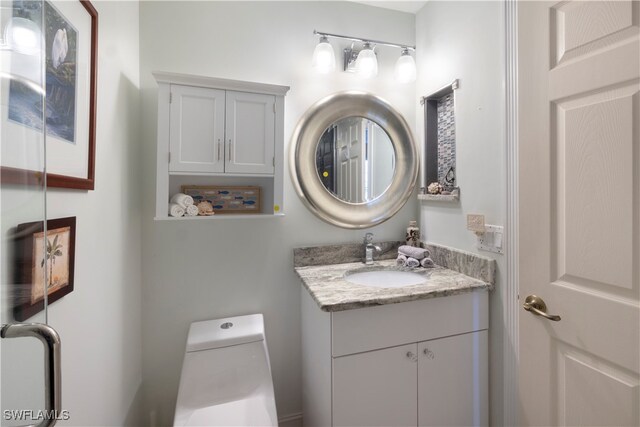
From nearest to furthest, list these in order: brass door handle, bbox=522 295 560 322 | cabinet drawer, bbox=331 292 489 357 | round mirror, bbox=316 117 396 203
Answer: brass door handle, bbox=522 295 560 322, cabinet drawer, bbox=331 292 489 357, round mirror, bbox=316 117 396 203

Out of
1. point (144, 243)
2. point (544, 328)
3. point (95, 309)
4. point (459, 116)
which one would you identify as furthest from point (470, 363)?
point (144, 243)

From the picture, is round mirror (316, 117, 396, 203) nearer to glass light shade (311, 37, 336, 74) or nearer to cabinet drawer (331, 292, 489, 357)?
glass light shade (311, 37, 336, 74)

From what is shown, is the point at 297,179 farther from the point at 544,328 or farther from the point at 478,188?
the point at 544,328

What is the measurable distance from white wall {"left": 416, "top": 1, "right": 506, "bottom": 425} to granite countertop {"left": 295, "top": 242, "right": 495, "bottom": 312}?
0.07m

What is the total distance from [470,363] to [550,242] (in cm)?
70

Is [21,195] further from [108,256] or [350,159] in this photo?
[350,159]

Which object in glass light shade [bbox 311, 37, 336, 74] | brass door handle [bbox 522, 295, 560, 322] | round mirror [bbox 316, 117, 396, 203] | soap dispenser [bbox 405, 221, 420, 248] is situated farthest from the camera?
soap dispenser [bbox 405, 221, 420, 248]

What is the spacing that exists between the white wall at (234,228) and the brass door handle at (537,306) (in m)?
0.92

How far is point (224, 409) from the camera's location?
1207 millimetres

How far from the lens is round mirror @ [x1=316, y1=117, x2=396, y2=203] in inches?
66.1

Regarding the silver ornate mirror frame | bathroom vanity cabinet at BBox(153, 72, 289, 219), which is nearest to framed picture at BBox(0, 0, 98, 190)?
bathroom vanity cabinet at BBox(153, 72, 289, 219)

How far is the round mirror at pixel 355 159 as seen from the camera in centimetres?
168

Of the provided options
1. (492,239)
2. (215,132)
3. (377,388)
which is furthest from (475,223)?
(215,132)

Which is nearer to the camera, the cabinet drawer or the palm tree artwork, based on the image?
the palm tree artwork
